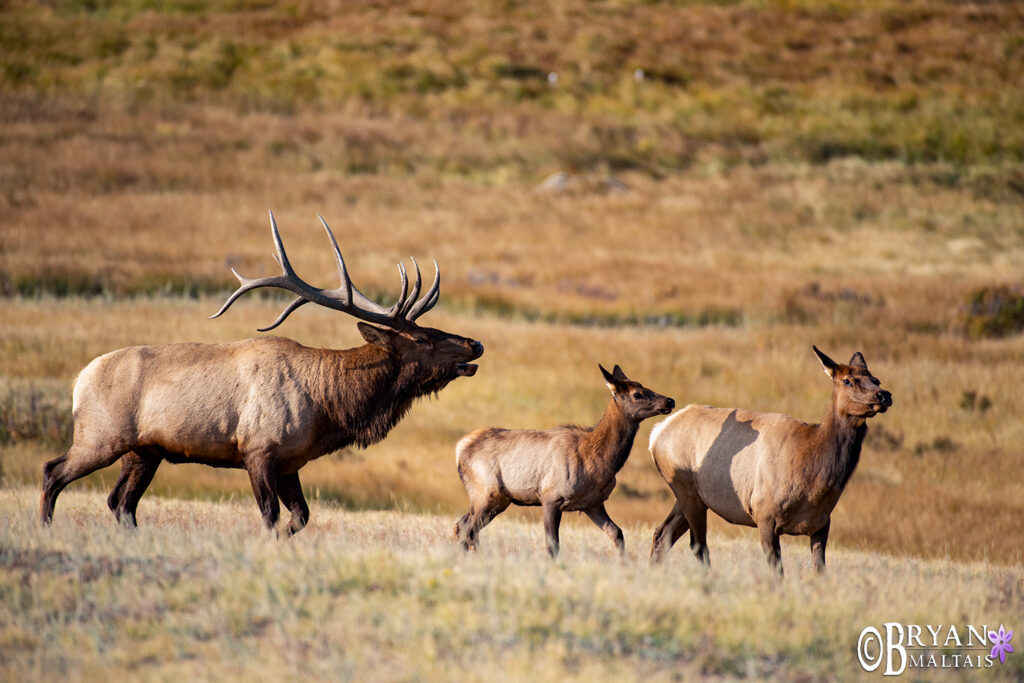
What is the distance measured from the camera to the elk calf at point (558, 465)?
31.1ft

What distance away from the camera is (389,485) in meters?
15.7

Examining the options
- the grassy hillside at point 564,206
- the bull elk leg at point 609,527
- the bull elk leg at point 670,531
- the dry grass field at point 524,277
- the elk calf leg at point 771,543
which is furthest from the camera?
the grassy hillside at point 564,206

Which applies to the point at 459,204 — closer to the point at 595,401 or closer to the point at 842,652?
the point at 595,401

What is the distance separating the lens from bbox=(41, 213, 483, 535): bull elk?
361 inches

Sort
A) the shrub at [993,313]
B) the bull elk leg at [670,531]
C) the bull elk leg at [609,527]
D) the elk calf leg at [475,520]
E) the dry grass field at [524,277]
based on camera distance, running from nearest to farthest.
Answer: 1. the dry grass field at [524,277]
2. the bull elk leg at [609,527]
3. the elk calf leg at [475,520]
4. the bull elk leg at [670,531]
5. the shrub at [993,313]

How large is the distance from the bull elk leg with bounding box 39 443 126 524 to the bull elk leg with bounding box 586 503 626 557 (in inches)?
155

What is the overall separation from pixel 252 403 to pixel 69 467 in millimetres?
1596

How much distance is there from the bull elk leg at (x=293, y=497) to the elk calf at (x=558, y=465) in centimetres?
132

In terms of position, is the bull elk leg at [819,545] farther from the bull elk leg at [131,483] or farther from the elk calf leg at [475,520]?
the bull elk leg at [131,483]

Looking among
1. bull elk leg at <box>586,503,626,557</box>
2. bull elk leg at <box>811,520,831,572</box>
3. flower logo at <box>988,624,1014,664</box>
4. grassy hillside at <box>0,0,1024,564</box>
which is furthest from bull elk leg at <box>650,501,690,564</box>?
grassy hillside at <box>0,0,1024,564</box>

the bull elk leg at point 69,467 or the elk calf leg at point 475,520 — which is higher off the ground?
the bull elk leg at point 69,467

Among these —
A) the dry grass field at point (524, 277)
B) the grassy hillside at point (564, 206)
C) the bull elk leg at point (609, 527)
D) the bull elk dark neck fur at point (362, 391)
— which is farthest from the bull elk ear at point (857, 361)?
the grassy hillside at point (564, 206)

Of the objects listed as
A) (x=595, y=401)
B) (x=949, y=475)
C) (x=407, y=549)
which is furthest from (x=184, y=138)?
(x=407, y=549)

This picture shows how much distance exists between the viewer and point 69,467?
30.6ft
